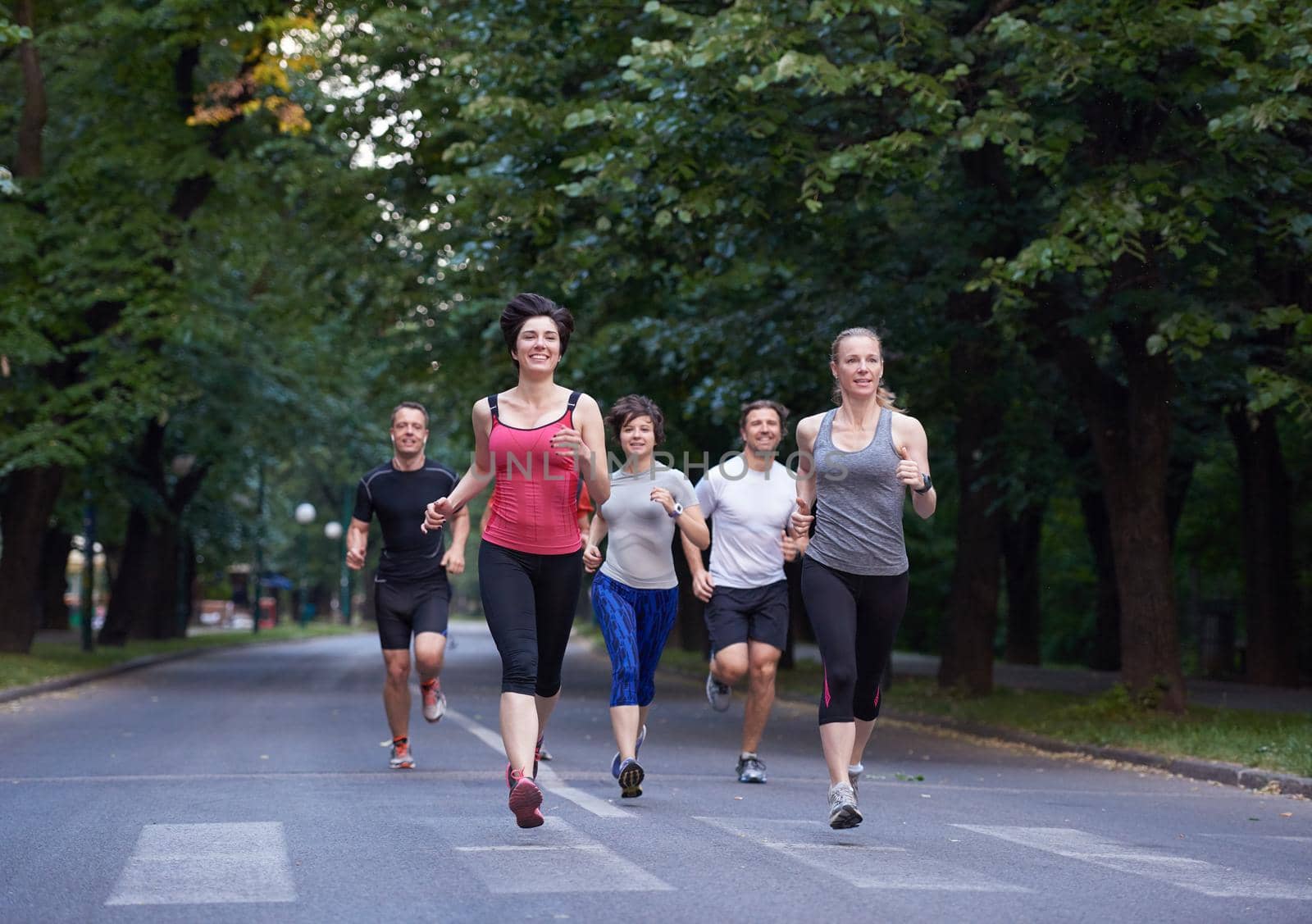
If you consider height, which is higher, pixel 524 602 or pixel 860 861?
pixel 524 602

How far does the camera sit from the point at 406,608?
10852 millimetres

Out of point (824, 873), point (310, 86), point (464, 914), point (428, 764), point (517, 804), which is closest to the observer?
point (464, 914)

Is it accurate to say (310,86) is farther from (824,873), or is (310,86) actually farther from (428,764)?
(824,873)

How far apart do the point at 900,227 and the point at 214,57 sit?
516 inches

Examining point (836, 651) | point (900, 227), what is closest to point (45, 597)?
point (900, 227)

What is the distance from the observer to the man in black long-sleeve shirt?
10.8 metres

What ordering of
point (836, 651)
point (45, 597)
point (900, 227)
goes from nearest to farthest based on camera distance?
point (836, 651)
point (900, 227)
point (45, 597)

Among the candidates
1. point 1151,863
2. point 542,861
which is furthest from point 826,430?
point 542,861

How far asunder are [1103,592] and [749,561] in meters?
23.3

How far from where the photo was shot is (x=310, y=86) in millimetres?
25688

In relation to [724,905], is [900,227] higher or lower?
higher

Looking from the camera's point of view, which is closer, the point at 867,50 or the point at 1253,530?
the point at 867,50

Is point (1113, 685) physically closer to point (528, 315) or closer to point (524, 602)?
point (524, 602)

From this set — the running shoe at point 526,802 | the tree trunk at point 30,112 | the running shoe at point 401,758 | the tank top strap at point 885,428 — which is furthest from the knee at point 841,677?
the tree trunk at point 30,112
